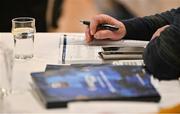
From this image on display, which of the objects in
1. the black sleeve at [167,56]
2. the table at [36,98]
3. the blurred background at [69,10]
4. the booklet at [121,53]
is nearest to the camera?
the table at [36,98]

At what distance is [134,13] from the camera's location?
318cm

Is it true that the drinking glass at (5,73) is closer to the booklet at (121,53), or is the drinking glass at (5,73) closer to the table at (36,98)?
the table at (36,98)

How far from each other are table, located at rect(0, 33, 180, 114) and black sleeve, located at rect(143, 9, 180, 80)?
3 centimetres

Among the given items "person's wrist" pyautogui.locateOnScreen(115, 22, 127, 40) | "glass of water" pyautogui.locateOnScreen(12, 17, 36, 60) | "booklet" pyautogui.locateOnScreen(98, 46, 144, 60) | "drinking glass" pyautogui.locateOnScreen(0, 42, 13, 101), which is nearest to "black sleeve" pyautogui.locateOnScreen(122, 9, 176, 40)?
"person's wrist" pyautogui.locateOnScreen(115, 22, 127, 40)

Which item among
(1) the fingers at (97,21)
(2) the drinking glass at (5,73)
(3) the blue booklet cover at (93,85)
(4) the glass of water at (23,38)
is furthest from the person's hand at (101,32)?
(3) the blue booklet cover at (93,85)

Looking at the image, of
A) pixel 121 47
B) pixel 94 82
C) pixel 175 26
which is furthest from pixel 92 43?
pixel 94 82

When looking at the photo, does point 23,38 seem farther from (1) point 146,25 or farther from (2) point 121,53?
(1) point 146,25

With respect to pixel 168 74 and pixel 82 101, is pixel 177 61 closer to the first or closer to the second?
pixel 168 74

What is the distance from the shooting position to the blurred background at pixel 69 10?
2.54m

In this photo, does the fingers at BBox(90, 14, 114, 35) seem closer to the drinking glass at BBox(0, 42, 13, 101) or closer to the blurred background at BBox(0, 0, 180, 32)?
the drinking glass at BBox(0, 42, 13, 101)

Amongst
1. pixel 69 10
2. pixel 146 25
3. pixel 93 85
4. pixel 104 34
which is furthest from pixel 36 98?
pixel 69 10

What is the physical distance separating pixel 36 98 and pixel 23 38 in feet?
1.44

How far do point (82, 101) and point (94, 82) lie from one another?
0.29 feet

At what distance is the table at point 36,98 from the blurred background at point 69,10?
1.01 metres
